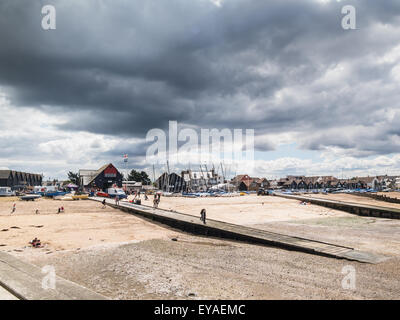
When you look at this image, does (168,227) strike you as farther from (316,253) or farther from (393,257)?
(393,257)

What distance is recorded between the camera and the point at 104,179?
8825cm

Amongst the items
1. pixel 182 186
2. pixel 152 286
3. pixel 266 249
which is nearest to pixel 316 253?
pixel 266 249

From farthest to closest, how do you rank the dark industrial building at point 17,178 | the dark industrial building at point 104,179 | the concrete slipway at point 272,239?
the dark industrial building at point 17,178 → the dark industrial building at point 104,179 → the concrete slipway at point 272,239

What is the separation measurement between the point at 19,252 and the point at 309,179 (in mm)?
173113

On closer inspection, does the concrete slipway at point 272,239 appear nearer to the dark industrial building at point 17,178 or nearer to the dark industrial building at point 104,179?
the dark industrial building at point 104,179

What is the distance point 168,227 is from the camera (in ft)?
89.4

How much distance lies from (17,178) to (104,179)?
171 ft

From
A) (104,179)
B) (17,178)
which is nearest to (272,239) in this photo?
(104,179)

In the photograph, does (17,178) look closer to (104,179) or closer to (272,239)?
(104,179)

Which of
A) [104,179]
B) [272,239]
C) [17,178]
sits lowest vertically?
[272,239]

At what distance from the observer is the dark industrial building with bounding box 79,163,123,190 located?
8738 centimetres

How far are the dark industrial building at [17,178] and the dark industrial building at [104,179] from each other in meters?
33.5

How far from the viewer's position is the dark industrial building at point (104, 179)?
287 ft

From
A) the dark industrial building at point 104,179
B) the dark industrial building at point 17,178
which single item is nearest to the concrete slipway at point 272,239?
the dark industrial building at point 104,179
